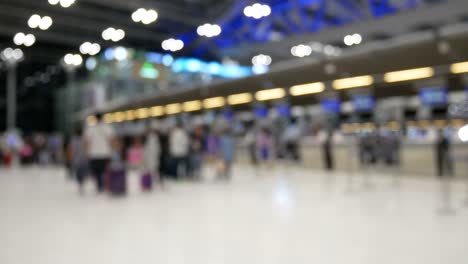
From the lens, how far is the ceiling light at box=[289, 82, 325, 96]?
48.8 ft

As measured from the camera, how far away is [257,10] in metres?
6.69

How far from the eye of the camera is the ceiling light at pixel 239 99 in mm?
17719

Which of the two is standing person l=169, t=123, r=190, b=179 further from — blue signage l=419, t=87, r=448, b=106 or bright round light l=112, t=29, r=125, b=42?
blue signage l=419, t=87, r=448, b=106

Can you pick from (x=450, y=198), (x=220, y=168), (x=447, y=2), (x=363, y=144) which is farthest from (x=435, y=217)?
(x=220, y=168)

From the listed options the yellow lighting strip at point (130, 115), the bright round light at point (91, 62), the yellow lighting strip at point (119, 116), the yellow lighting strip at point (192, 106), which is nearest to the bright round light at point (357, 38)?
the bright round light at point (91, 62)

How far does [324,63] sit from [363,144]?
4.95 metres

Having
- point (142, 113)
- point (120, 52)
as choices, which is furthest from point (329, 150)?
point (142, 113)

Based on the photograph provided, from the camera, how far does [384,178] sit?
388 inches

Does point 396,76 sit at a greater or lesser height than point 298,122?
greater

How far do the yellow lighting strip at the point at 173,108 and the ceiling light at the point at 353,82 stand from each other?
9796 millimetres

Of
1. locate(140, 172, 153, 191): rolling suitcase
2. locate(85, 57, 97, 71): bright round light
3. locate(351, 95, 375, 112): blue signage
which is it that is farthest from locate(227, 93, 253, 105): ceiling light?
locate(140, 172, 153, 191): rolling suitcase

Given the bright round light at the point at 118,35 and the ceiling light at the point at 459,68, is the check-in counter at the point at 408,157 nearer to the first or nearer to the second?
the ceiling light at the point at 459,68

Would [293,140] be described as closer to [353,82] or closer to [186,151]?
[353,82]

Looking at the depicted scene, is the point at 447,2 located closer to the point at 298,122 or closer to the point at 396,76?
the point at 396,76
